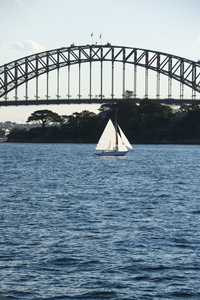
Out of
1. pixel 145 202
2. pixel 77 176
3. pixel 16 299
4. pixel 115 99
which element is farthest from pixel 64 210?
pixel 115 99

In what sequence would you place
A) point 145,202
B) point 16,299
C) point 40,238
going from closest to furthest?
1. point 16,299
2. point 40,238
3. point 145,202

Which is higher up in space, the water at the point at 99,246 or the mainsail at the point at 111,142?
the mainsail at the point at 111,142

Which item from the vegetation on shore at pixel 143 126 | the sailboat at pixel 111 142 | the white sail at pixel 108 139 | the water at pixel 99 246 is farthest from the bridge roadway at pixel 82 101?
the water at pixel 99 246

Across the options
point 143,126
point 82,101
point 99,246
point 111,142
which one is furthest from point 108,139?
point 143,126

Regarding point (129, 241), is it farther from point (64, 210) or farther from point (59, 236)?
point (64, 210)

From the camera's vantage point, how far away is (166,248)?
17891 mm

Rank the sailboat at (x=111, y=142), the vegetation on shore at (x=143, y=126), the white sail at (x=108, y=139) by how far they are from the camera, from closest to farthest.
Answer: the white sail at (x=108, y=139)
the sailboat at (x=111, y=142)
the vegetation on shore at (x=143, y=126)

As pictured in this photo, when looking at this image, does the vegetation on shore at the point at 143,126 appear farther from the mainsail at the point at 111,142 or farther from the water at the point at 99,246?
the water at the point at 99,246

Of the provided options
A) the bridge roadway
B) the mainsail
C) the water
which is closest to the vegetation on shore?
the bridge roadway

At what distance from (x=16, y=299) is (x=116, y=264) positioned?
→ 4.05 metres

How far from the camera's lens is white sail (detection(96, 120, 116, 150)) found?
82688 millimetres

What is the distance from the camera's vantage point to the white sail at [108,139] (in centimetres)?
8269

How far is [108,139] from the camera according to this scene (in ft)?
275

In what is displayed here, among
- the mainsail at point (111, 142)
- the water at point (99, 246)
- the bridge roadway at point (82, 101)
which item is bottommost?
the water at point (99, 246)
